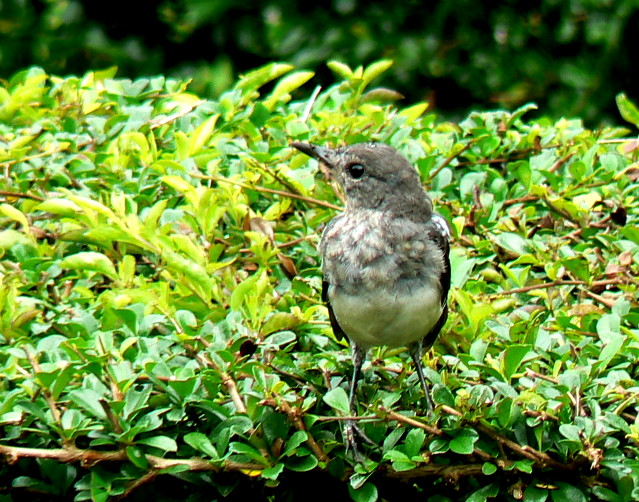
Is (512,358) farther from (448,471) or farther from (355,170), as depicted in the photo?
(355,170)

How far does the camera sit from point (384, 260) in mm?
3885

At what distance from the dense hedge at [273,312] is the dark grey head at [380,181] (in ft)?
0.92

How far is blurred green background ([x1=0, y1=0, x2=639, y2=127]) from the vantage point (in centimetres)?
942

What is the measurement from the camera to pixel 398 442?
11.1 ft

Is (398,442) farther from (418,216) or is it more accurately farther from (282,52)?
(282,52)

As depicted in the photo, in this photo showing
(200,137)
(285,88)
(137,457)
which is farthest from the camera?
(285,88)

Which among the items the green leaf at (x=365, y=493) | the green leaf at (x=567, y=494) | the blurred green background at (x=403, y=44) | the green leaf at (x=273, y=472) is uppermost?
the green leaf at (x=273, y=472)

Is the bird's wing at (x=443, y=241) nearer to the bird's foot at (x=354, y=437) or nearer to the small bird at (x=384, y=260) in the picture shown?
the small bird at (x=384, y=260)

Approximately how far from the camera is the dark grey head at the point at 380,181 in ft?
13.4

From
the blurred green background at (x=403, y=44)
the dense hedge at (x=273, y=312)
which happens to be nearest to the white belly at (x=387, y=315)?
the dense hedge at (x=273, y=312)

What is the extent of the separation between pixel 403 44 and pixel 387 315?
6091 millimetres

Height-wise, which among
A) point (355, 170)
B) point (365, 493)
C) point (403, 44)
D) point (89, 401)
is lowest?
point (403, 44)

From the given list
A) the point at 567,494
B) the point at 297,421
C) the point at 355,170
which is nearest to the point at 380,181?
the point at 355,170

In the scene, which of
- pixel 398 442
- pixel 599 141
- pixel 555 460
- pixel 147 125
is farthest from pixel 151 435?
pixel 599 141
